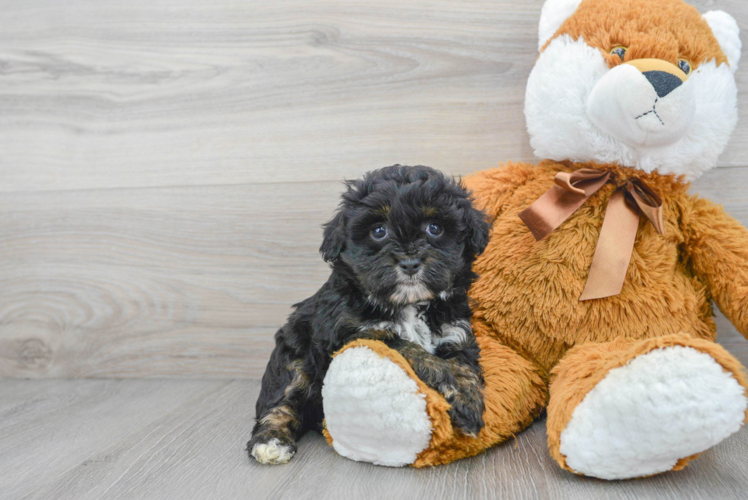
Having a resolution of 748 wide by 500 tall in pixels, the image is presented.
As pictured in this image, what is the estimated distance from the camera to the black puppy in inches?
45.4

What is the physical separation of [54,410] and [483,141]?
1.64 metres

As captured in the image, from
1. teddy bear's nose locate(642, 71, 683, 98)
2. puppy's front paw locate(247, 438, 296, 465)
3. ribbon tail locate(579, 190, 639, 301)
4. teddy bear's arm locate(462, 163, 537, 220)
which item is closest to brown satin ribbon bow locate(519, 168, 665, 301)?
ribbon tail locate(579, 190, 639, 301)

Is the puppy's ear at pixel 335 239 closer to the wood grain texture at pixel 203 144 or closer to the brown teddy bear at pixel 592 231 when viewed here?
the brown teddy bear at pixel 592 231

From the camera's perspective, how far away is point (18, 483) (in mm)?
1257

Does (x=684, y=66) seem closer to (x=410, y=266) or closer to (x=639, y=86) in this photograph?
(x=639, y=86)

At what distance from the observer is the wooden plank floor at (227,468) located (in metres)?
1.09

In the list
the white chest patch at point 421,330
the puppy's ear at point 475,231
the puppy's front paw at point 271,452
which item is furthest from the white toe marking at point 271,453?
the puppy's ear at point 475,231

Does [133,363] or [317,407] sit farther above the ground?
[317,407]

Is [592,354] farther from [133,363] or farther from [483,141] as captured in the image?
[133,363]

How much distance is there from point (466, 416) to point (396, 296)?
0.95ft

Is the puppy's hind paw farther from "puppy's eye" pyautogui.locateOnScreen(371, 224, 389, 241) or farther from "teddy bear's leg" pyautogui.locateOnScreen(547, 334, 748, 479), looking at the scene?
"puppy's eye" pyautogui.locateOnScreen(371, 224, 389, 241)

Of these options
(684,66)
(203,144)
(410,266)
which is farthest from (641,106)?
(203,144)

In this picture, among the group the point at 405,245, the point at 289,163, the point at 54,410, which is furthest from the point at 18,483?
the point at 289,163

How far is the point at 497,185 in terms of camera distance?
4.99 ft
